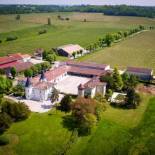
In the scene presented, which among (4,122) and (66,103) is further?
(66,103)

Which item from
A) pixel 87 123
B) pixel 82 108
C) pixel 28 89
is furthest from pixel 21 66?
pixel 87 123

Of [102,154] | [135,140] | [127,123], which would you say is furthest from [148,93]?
[102,154]

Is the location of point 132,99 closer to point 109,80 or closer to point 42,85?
point 109,80

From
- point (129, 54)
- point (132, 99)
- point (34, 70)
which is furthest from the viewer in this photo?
point (129, 54)

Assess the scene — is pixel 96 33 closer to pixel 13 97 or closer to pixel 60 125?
pixel 13 97

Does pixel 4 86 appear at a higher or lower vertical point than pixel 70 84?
higher

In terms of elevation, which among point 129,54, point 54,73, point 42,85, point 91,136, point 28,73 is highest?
point 54,73

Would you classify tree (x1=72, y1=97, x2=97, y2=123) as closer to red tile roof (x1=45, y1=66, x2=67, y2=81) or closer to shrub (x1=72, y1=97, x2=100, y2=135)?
shrub (x1=72, y1=97, x2=100, y2=135)
